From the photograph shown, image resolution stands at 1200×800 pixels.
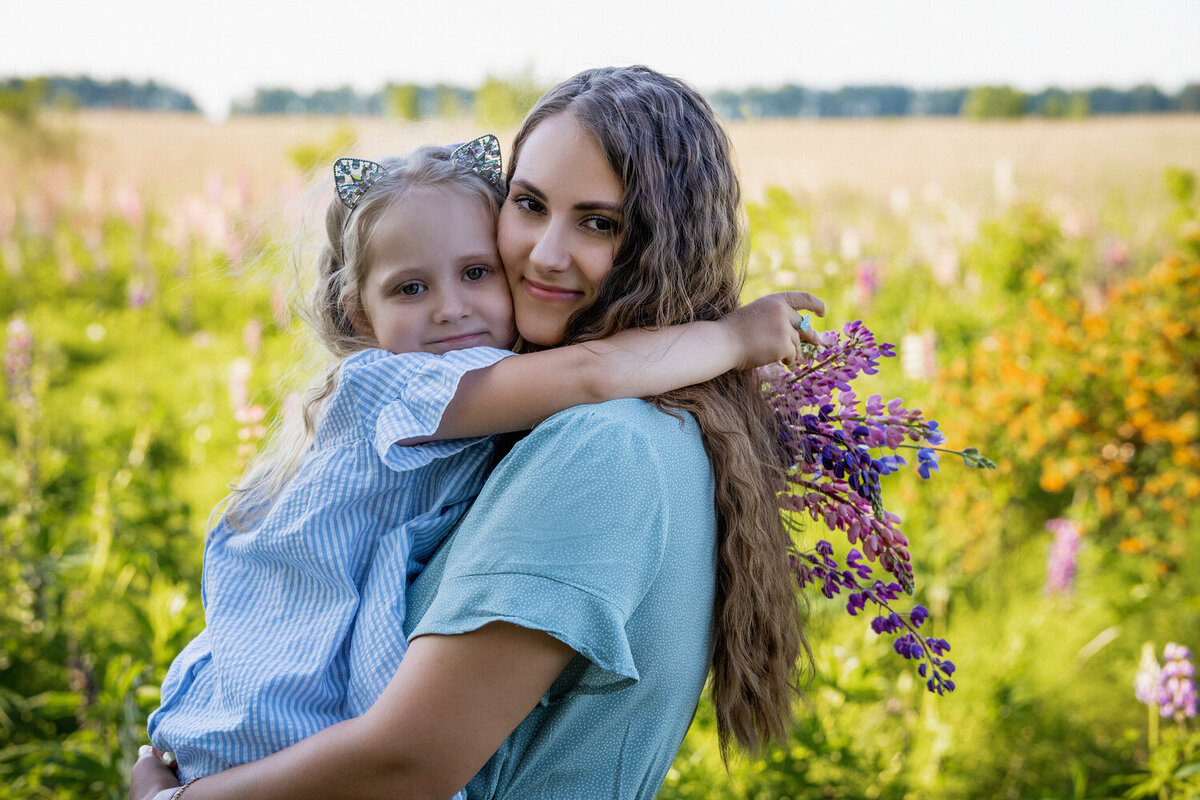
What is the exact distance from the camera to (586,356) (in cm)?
128

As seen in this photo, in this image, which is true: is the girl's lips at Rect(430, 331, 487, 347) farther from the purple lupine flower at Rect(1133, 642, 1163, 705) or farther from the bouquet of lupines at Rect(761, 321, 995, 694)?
the purple lupine flower at Rect(1133, 642, 1163, 705)

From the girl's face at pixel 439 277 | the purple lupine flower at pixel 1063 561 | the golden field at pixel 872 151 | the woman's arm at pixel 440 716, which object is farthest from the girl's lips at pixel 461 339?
the golden field at pixel 872 151

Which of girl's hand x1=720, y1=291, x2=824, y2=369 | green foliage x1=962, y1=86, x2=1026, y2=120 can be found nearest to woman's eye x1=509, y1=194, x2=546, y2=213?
girl's hand x1=720, y1=291, x2=824, y2=369

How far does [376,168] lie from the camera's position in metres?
1.67

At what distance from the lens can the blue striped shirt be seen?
4.03ft

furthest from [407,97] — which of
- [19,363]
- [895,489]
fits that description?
[19,363]

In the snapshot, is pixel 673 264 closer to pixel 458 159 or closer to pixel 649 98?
pixel 649 98

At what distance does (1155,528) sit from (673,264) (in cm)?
390

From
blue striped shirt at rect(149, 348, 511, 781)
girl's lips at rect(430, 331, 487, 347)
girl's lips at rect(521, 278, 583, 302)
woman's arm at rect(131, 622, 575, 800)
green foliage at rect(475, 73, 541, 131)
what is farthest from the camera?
green foliage at rect(475, 73, 541, 131)

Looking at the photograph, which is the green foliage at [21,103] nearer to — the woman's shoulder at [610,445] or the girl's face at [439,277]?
the girl's face at [439,277]

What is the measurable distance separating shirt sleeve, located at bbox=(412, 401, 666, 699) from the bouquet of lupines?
456 millimetres

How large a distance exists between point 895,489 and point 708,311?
3.38 m

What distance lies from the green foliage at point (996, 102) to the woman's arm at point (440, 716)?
20.6m

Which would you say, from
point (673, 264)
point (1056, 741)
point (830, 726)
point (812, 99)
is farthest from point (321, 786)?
point (812, 99)
